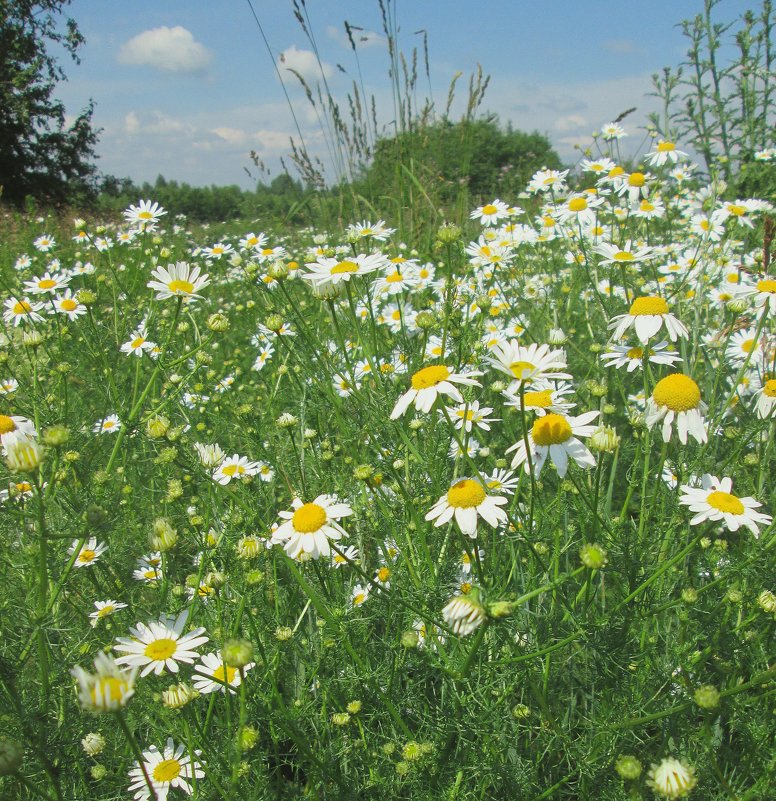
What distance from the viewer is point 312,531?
127cm

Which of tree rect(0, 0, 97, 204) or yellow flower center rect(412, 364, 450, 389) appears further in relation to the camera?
tree rect(0, 0, 97, 204)

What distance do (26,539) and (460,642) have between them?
49.3 inches

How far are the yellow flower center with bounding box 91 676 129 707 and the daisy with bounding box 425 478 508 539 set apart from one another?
24.1 inches

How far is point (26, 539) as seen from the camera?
1645 millimetres

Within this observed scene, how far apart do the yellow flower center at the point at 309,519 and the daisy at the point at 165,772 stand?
53cm

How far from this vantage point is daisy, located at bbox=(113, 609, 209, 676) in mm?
1188

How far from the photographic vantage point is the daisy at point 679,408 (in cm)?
129

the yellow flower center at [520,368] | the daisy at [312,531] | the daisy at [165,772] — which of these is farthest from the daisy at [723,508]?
the daisy at [165,772]

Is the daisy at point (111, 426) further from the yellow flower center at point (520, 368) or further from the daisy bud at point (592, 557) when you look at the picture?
the daisy bud at point (592, 557)

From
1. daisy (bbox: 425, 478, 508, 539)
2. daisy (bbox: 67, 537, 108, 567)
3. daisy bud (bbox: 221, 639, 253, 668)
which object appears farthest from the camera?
daisy (bbox: 67, 537, 108, 567)

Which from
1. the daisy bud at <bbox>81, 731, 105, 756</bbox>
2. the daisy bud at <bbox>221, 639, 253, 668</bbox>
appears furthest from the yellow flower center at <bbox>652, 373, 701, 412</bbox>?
the daisy bud at <bbox>81, 731, 105, 756</bbox>

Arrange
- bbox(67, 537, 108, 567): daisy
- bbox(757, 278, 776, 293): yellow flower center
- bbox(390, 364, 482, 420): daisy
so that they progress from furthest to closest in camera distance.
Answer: bbox(757, 278, 776, 293): yellow flower center → bbox(67, 537, 108, 567): daisy → bbox(390, 364, 482, 420): daisy

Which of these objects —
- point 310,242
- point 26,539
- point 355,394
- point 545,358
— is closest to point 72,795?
point 26,539

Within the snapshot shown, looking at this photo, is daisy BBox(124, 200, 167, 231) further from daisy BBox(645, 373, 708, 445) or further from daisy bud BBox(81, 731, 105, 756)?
→ daisy BBox(645, 373, 708, 445)
